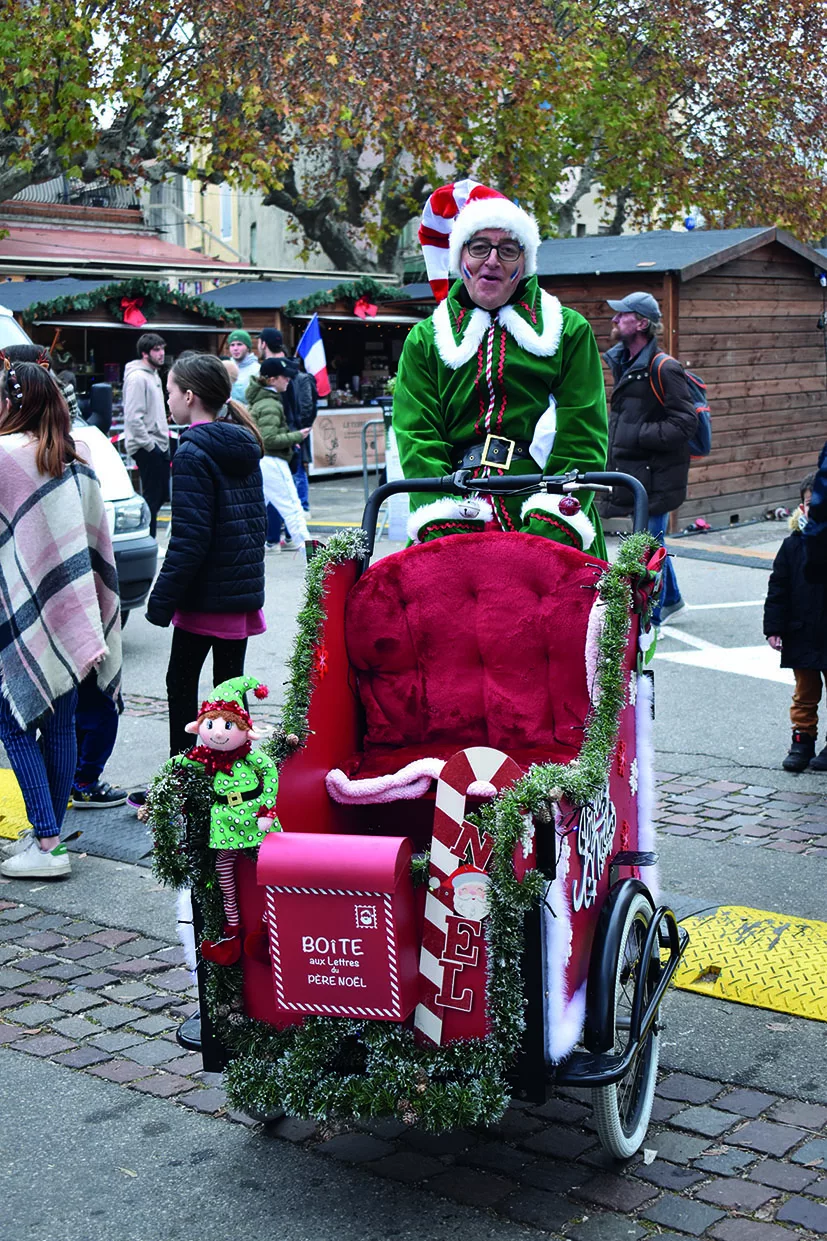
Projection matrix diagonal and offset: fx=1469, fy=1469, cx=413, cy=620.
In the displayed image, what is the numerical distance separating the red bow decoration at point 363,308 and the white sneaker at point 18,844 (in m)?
16.7

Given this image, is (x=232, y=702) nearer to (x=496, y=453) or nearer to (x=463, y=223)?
(x=496, y=453)

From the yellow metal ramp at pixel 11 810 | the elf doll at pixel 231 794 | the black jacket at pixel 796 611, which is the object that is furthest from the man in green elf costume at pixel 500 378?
the yellow metal ramp at pixel 11 810

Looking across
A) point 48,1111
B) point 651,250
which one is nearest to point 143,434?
point 651,250

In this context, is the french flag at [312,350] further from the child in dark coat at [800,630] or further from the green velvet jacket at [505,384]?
the green velvet jacket at [505,384]

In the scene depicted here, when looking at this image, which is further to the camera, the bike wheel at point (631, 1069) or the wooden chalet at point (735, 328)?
the wooden chalet at point (735, 328)

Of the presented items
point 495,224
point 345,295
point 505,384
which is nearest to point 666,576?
point 505,384

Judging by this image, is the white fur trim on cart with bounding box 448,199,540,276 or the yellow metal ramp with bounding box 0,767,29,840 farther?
the yellow metal ramp with bounding box 0,767,29,840

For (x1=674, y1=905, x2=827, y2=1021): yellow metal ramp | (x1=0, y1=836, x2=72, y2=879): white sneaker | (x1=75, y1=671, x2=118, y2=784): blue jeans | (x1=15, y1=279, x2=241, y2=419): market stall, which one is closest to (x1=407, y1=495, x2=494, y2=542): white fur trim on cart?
(x1=674, y1=905, x2=827, y2=1021): yellow metal ramp

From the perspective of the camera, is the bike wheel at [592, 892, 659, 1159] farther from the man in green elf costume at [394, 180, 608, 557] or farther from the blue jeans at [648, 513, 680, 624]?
the blue jeans at [648, 513, 680, 624]

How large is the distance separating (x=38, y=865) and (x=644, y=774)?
2672mm

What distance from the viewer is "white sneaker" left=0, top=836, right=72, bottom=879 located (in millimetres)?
5562

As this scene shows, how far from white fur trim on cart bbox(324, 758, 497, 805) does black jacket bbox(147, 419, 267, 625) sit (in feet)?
5.64

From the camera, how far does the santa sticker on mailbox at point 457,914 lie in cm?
302

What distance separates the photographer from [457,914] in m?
3.04
